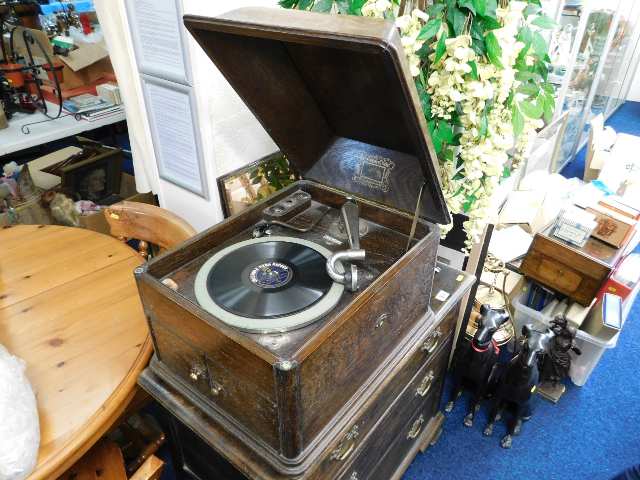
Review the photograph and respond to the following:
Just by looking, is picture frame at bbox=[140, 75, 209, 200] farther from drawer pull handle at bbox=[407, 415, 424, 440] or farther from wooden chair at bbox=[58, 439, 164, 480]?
drawer pull handle at bbox=[407, 415, 424, 440]

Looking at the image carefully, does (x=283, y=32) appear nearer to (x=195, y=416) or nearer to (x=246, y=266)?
(x=246, y=266)

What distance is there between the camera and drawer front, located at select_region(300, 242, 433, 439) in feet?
2.72

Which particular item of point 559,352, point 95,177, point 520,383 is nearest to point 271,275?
point 520,383

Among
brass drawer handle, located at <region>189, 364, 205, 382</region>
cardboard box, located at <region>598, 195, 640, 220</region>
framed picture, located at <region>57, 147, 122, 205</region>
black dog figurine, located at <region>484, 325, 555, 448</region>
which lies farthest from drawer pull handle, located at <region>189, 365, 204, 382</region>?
framed picture, located at <region>57, 147, 122, 205</region>

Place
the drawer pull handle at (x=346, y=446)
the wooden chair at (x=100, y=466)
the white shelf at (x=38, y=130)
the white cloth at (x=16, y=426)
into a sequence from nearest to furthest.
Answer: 1. the white cloth at (x=16, y=426)
2. the drawer pull handle at (x=346, y=446)
3. the wooden chair at (x=100, y=466)
4. the white shelf at (x=38, y=130)

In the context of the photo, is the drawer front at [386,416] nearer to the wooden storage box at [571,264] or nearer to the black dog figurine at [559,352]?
the black dog figurine at [559,352]

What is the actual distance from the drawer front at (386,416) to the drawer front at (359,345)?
0.34 feet

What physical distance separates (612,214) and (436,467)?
4.62 ft

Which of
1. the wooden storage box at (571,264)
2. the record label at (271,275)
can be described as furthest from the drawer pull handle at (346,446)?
the wooden storage box at (571,264)

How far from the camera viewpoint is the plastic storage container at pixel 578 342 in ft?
6.64

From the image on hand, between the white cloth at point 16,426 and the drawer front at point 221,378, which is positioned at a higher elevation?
the drawer front at point 221,378

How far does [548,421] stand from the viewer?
203cm

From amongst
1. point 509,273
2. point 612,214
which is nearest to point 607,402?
point 509,273

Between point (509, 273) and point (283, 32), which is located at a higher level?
point (283, 32)
